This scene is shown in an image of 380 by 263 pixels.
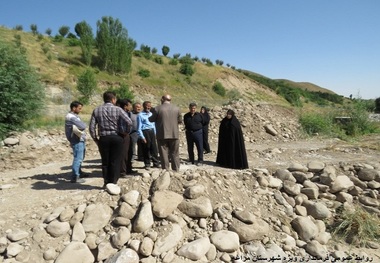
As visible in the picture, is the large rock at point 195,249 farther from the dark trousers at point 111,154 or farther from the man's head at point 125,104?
the man's head at point 125,104

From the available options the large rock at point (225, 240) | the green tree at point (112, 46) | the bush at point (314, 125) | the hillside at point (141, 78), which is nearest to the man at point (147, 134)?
the large rock at point (225, 240)

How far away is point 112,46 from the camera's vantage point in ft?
103

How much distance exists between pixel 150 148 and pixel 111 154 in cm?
174

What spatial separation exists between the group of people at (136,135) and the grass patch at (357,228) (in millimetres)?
2140

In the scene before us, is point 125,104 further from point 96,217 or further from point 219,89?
point 219,89

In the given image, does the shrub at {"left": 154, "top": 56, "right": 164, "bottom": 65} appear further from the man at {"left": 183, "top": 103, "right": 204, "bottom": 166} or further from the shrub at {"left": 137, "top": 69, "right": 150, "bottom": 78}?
the man at {"left": 183, "top": 103, "right": 204, "bottom": 166}

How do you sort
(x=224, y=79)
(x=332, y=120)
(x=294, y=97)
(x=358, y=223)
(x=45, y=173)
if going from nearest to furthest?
(x=358, y=223)
(x=45, y=173)
(x=332, y=120)
(x=224, y=79)
(x=294, y=97)

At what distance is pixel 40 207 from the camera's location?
3836 mm

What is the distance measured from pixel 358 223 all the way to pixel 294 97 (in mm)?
46718

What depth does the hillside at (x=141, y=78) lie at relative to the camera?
24500mm

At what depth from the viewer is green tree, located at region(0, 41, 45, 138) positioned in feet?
26.6

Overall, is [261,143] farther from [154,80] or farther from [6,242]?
[154,80]

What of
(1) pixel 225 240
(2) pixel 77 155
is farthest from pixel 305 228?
(2) pixel 77 155

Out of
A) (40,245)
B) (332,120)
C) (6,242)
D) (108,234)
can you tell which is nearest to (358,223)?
(108,234)
